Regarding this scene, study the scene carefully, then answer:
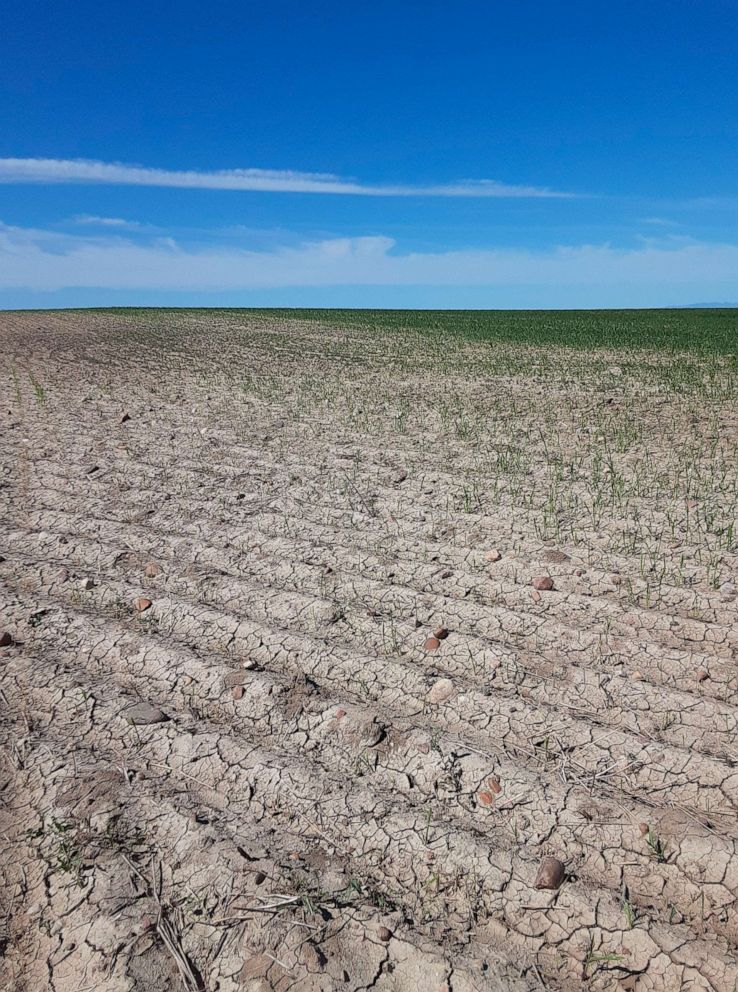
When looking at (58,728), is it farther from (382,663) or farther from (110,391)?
(110,391)

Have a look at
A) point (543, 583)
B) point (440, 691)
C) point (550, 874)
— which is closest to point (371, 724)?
point (440, 691)

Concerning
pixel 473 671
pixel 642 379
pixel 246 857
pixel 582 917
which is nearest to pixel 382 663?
pixel 473 671

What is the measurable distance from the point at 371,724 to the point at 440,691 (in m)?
0.36

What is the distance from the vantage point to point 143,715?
9.32ft

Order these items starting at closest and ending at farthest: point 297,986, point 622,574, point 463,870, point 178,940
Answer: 1. point 297,986
2. point 178,940
3. point 463,870
4. point 622,574

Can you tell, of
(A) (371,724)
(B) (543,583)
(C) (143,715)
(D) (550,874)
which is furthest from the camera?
(B) (543,583)

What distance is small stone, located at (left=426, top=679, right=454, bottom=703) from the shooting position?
9.34 ft

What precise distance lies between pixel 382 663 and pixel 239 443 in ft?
14.6

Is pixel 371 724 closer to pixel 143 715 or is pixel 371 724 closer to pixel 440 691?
pixel 440 691

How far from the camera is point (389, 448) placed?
270 inches

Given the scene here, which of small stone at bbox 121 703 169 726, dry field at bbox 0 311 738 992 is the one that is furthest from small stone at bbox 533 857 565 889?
small stone at bbox 121 703 169 726

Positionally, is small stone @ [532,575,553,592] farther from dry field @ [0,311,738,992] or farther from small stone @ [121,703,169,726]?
small stone @ [121,703,169,726]

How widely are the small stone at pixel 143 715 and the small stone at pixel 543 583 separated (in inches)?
79.5

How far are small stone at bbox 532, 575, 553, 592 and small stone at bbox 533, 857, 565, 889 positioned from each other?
1.75m
